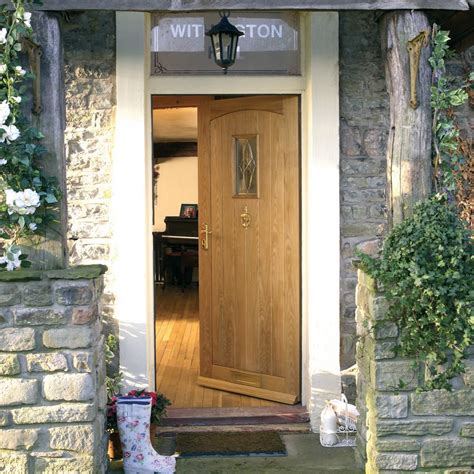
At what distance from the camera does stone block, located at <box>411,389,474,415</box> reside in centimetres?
404

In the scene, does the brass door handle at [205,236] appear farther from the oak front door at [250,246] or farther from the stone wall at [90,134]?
the stone wall at [90,134]

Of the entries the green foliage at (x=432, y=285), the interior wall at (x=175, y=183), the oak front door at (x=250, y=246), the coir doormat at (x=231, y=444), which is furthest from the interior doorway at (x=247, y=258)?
the interior wall at (x=175, y=183)

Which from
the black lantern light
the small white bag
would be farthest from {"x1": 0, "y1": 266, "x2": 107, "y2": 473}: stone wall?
the black lantern light

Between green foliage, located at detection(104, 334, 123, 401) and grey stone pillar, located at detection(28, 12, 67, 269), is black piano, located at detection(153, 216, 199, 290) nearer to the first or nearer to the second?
green foliage, located at detection(104, 334, 123, 401)

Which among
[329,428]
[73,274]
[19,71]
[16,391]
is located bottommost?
[329,428]

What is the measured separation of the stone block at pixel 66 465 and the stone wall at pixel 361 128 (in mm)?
2121

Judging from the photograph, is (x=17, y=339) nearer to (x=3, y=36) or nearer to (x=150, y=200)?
(x=3, y=36)

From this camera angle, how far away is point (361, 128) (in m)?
5.27

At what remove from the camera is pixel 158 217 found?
12750 mm

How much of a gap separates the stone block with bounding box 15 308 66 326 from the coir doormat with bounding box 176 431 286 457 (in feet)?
4.33

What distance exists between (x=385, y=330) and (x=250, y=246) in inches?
73.6

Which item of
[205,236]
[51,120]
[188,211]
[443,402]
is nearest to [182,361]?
[205,236]

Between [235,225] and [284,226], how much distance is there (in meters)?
0.44

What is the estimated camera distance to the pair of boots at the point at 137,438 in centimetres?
442
